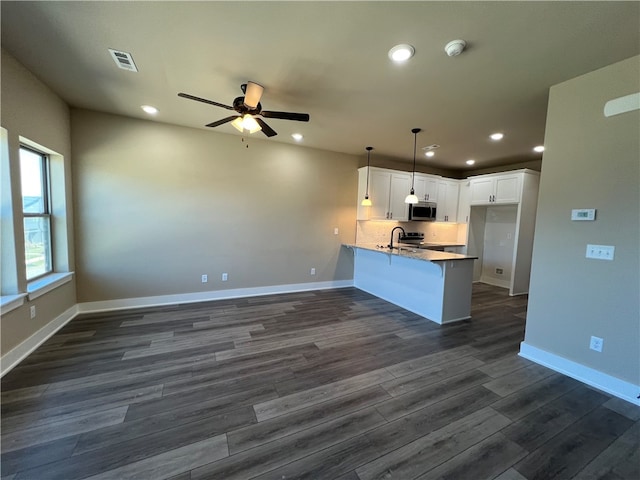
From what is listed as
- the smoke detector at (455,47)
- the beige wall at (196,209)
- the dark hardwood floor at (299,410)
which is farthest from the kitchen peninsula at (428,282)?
the smoke detector at (455,47)

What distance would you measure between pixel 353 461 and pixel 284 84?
319 centimetres

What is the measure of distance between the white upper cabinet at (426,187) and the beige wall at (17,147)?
595 cm

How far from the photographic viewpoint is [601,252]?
227cm

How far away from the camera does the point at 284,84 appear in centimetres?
267

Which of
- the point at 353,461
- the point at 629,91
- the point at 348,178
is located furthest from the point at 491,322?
the point at 348,178

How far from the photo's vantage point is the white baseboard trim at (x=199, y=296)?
3.81 m

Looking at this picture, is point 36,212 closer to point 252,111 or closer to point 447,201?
point 252,111

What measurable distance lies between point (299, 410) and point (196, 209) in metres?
3.47

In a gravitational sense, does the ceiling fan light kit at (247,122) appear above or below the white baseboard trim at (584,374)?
above

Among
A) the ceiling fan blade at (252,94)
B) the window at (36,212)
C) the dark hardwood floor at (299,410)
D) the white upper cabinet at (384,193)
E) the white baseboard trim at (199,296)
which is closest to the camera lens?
the dark hardwood floor at (299,410)

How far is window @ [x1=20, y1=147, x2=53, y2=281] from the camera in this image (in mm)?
2846

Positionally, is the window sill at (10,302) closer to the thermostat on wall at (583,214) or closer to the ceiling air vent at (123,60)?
the ceiling air vent at (123,60)

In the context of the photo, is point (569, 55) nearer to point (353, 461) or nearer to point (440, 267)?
point (440, 267)

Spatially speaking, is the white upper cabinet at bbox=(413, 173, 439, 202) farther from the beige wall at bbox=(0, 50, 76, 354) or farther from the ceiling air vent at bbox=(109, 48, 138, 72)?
the beige wall at bbox=(0, 50, 76, 354)
